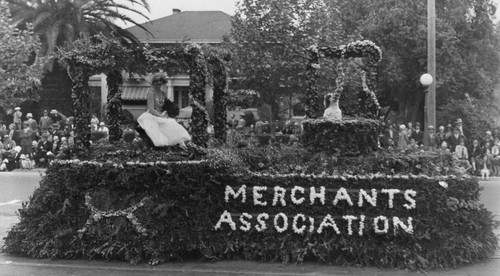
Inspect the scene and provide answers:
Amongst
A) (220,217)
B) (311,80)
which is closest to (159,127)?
(220,217)

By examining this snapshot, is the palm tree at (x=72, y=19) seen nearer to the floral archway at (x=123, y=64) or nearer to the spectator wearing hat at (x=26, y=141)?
the spectator wearing hat at (x=26, y=141)

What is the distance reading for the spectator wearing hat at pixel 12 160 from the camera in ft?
62.6

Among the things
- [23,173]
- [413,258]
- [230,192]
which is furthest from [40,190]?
[23,173]

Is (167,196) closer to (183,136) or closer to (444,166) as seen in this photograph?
(183,136)

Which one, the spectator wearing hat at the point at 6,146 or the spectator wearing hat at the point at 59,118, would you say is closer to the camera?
the spectator wearing hat at the point at 6,146

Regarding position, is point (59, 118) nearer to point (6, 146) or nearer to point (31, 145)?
point (31, 145)

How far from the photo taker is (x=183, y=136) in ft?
25.4

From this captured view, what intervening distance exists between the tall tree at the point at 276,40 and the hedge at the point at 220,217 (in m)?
14.1

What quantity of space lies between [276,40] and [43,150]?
375 inches

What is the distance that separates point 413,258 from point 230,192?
2.37 m

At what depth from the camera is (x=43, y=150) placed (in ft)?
63.1

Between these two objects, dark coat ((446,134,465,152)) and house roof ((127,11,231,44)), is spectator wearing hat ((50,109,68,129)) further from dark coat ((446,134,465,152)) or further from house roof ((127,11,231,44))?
dark coat ((446,134,465,152))

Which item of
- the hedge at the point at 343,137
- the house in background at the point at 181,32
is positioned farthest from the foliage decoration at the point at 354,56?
the house in background at the point at 181,32

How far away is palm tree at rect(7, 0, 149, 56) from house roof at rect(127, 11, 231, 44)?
266 inches
